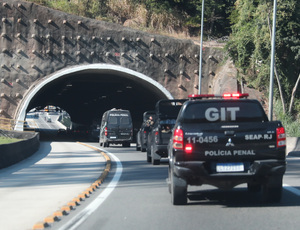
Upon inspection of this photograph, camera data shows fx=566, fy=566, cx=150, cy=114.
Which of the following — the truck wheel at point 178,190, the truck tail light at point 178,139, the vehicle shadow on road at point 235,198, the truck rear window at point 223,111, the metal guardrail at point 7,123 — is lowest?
the metal guardrail at point 7,123

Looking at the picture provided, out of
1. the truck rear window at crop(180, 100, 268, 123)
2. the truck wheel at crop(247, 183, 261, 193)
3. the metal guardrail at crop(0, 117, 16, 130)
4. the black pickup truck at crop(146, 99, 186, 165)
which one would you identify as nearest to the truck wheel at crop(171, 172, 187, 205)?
the truck rear window at crop(180, 100, 268, 123)

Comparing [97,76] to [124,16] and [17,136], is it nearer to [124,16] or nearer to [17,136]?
[124,16]

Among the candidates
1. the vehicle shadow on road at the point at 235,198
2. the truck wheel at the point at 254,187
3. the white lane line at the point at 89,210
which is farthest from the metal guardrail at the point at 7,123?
the truck wheel at the point at 254,187

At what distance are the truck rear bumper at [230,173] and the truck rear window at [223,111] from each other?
98 centimetres

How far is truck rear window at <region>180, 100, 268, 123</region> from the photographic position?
10.3 metres

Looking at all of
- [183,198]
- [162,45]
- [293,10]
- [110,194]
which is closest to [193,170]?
[183,198]

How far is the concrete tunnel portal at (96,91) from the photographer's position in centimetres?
4606

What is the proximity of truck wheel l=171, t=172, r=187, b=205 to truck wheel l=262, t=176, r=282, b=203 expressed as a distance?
147 centimetres

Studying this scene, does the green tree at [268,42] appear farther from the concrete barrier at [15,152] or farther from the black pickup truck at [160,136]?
the black pickup truck at [160,136]

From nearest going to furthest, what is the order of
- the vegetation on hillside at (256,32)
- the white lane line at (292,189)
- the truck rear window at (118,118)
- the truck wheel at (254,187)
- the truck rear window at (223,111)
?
the truck rear window at (223,111) → the white lane line at (292,189) → the truck wheel at (254,187) → the vegetation on hillside at (256,32) → the truck rear window at (118,118)

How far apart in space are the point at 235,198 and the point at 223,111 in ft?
6.57

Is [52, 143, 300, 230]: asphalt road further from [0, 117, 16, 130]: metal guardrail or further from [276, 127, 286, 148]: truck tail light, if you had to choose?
[0, 117, 16, 130]: metal guardrail

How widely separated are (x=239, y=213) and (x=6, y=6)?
1598 inches

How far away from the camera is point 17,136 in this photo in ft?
138
